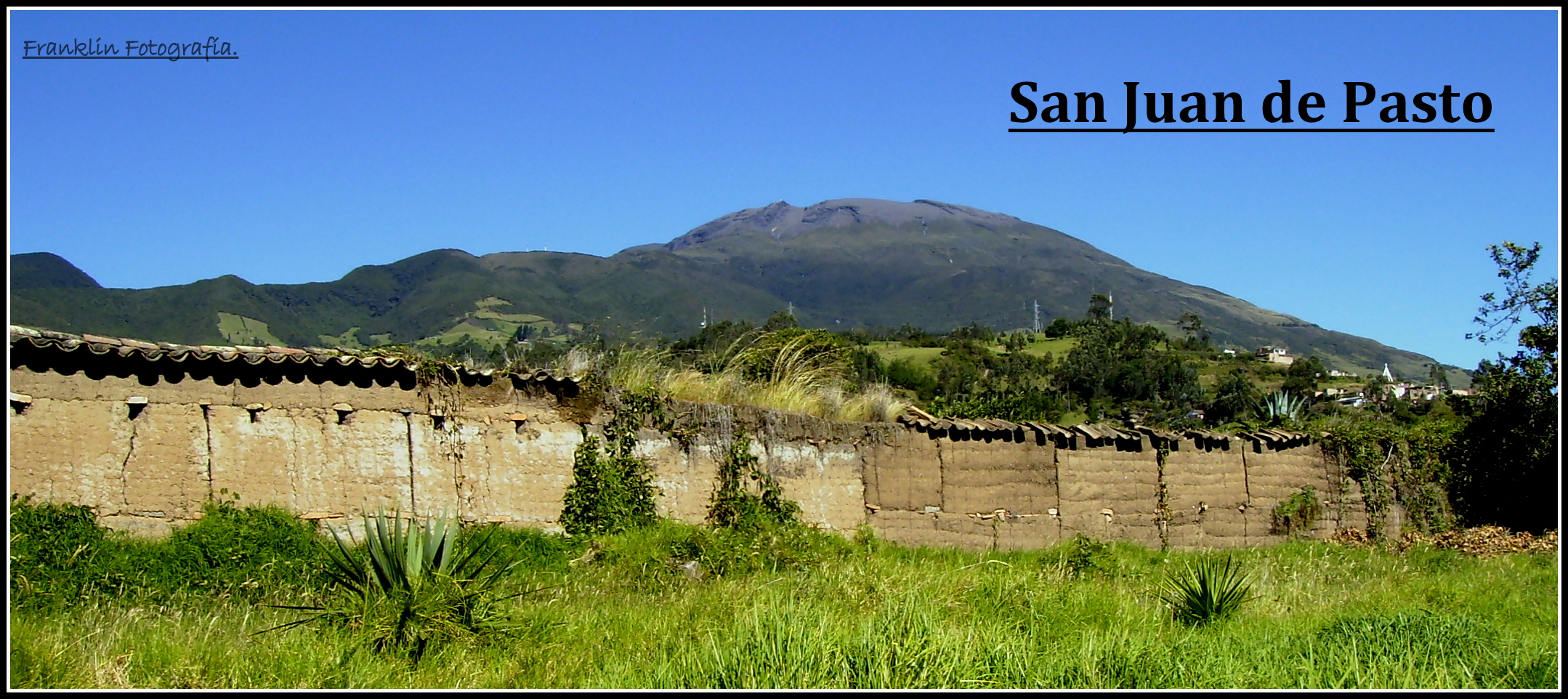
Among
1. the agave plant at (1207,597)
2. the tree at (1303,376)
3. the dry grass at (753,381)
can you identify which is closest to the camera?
the agave plant at (1207,597)

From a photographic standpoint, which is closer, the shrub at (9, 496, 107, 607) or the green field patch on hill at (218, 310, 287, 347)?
→ the shrub at (9, 496, 107, 607)

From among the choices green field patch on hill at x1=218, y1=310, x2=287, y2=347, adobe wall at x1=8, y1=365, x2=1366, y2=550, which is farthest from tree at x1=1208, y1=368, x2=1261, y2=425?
green field patch on hill at x1=218, y1=310, x2=287, y2=347

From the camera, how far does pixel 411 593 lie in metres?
8.98

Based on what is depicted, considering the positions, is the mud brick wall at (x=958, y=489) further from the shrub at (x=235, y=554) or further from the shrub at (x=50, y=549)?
the shrub at (x=50, y=549)

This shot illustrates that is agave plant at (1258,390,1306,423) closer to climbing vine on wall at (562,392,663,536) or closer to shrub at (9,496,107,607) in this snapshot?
climbing vine on wall at (562,392,663,536)

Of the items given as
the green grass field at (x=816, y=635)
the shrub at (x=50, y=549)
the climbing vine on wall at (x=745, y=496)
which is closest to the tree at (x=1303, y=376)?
the climbing vine on wall at (x=745, y=496)

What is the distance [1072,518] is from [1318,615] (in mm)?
5082

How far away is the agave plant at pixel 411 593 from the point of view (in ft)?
28.8

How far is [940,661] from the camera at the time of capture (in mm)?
→ 8109

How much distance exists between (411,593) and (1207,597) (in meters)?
6.83

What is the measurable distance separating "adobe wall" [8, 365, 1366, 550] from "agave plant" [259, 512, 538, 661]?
60 centimetres

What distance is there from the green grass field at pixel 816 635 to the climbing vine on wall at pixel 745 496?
0.89 meters

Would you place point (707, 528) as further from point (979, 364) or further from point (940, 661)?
point (979, 364)

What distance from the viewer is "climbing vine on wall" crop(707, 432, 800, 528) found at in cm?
1456
